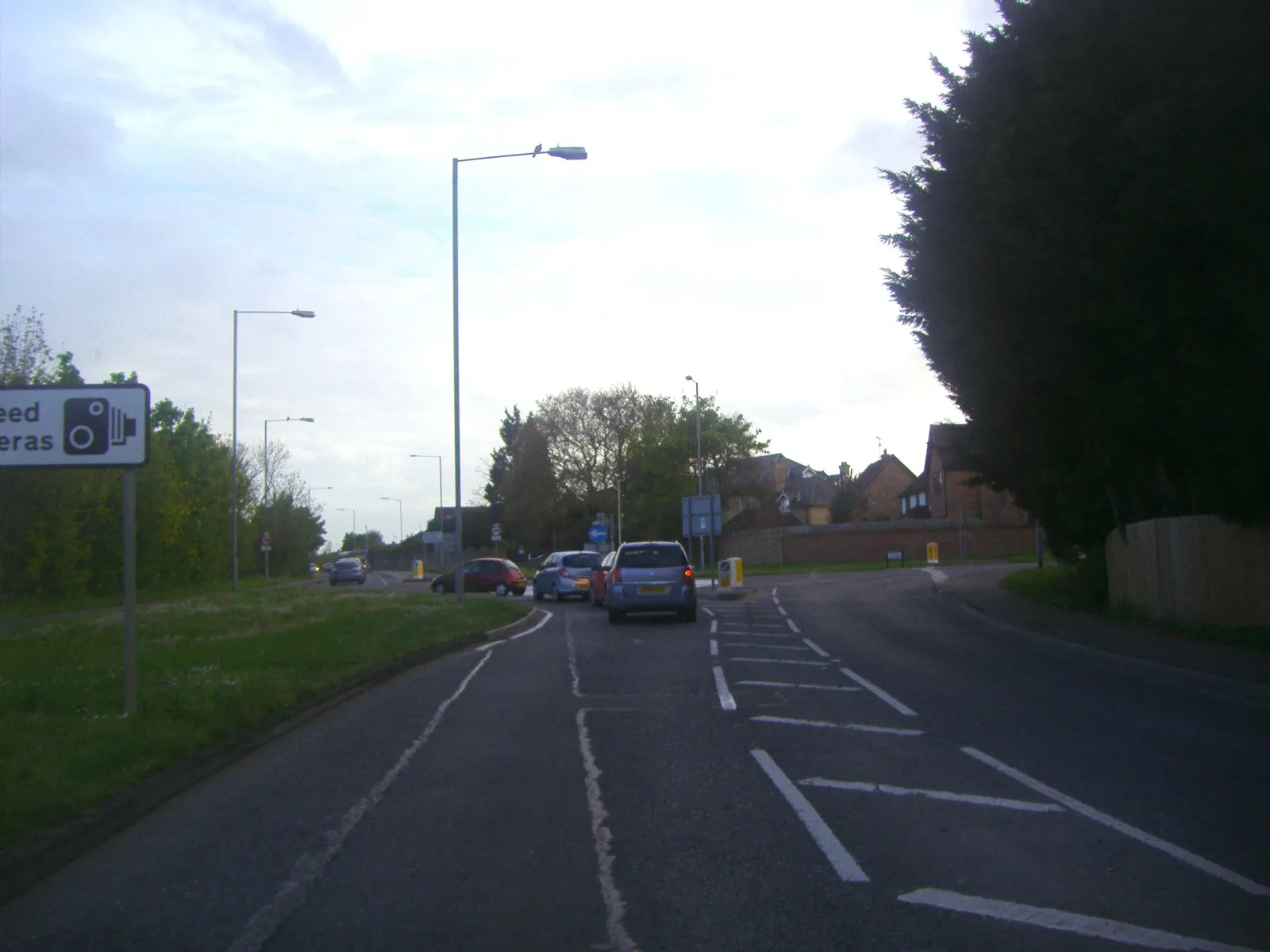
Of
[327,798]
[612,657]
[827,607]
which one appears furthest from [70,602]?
[327,798]

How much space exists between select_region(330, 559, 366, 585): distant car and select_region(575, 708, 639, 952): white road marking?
177 ft

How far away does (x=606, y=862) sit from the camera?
6.20 metres

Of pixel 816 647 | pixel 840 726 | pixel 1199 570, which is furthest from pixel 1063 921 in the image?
pixel 1199 570

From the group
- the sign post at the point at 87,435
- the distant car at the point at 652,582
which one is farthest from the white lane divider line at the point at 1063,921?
the distant car at the point at 652,582

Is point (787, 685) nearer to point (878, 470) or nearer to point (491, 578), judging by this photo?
point (491, 578)

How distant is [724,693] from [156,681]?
19.6ft

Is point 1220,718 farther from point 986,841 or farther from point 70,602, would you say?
point 70,602

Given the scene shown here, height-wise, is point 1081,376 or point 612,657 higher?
point 1081,376

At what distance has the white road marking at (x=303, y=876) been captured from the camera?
5.16m

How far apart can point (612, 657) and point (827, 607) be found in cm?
1185

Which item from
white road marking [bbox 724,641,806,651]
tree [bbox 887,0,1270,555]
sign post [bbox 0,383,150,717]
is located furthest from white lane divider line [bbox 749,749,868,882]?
white road marking [bbox 724,641,806,651]

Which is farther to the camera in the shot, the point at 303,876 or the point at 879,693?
the point at 879,693

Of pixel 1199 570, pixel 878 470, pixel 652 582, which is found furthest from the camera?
pixel 878 470

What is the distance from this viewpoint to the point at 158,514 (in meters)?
48.7
